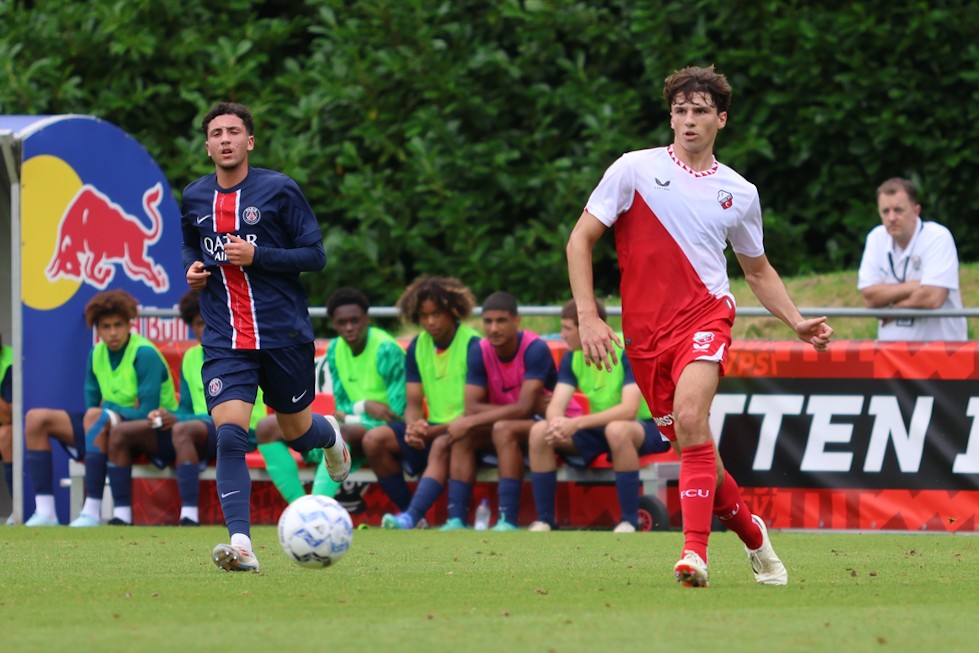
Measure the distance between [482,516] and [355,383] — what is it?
1.41 meters

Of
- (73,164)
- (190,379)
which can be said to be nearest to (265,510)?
(190,379)

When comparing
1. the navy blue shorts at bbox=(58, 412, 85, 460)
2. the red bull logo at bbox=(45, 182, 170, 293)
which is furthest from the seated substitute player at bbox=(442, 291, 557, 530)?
the red bull logo at bbox=(45, 182, 170, 293)

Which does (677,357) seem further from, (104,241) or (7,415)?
(7,415)

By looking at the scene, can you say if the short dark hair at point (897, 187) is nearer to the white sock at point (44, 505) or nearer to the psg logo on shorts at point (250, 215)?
the psg logo on shorts at point (250, 215)

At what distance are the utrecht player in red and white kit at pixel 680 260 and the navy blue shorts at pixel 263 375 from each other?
165cm

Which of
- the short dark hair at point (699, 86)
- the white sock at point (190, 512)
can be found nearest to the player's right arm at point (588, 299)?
the short dark hair at point (699, 86)

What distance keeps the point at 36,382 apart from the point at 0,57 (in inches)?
269

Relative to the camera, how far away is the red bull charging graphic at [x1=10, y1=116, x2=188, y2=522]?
12477 millimetres

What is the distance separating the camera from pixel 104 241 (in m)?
13.0

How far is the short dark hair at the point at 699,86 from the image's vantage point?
6.97 meters

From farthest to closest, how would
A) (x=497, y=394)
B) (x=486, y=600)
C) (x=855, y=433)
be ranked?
(x=497, y=394) → (x=855, y=433) → (x=486, y=600)

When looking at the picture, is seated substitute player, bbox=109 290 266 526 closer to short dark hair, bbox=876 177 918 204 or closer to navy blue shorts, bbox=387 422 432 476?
navy blue shorts, bbox=387 422 432 476

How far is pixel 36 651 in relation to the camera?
495 centimetres

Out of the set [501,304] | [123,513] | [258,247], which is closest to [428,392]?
[501,304]
